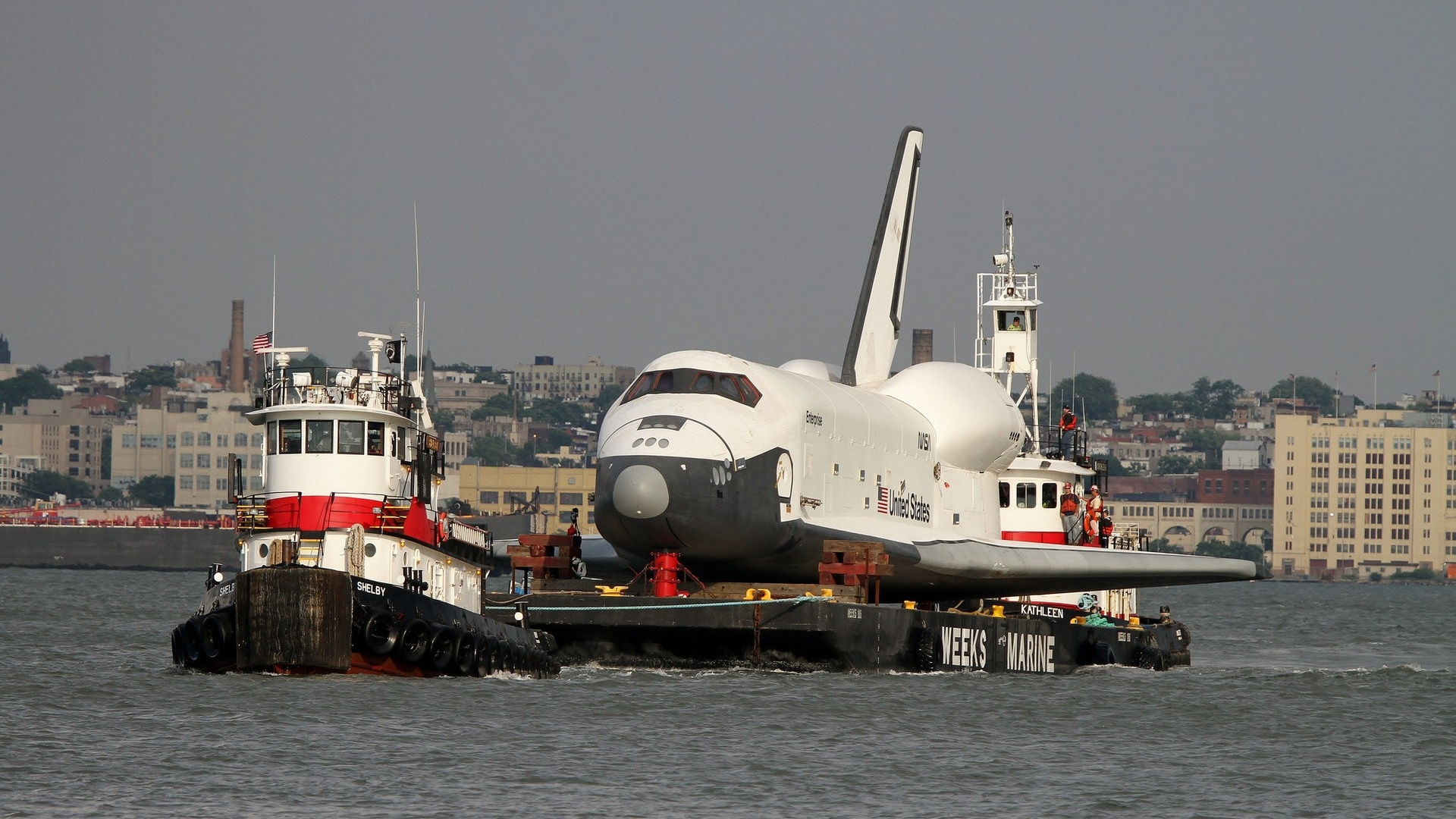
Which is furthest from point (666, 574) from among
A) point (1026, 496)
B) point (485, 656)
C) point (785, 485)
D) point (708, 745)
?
point (1026, 496)

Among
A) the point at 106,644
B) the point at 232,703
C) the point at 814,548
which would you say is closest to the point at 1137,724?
the point at 814,548

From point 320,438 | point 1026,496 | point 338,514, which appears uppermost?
point 320,438

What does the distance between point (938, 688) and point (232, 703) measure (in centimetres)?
1178

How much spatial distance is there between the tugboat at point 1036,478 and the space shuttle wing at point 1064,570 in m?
1.98

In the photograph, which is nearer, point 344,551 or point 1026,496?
point 344,551

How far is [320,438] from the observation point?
1152 inches

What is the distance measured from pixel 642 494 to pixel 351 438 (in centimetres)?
478

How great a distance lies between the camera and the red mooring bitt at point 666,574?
3262 centimetres

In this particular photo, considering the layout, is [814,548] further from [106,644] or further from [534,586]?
[106,644]

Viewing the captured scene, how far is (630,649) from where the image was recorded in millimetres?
32312

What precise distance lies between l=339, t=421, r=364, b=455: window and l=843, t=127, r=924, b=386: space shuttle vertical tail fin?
13.9m

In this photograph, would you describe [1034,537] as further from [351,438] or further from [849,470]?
[351,438]

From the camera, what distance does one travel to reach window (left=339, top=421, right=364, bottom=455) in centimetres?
2930

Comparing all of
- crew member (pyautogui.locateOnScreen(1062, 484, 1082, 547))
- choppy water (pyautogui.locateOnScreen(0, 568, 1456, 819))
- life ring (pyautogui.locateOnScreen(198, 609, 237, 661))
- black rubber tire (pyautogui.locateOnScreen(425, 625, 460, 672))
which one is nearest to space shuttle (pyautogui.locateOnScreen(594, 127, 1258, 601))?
crew member (pyautogui.locateOnScreen(1062, 484, 1082, 547))
